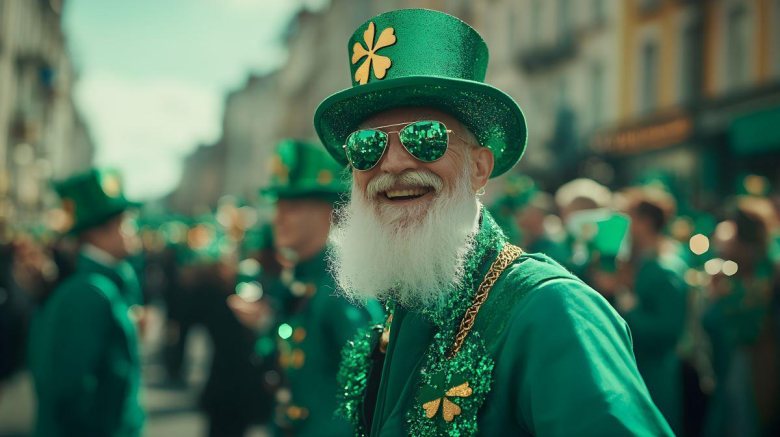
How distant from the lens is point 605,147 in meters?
21.6

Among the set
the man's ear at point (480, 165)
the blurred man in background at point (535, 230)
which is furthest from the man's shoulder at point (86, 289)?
the blurred man in background at point (535, 230)

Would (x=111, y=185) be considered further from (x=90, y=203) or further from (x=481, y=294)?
(x=481, y=294)

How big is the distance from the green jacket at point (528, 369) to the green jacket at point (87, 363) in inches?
99.1

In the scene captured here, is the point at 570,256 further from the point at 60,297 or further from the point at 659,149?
the point at 659,149

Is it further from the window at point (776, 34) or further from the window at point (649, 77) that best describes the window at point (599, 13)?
the window at point (776, 34)

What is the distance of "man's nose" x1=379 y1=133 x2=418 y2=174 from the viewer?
2.23 meters

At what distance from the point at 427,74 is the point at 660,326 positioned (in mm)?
3376

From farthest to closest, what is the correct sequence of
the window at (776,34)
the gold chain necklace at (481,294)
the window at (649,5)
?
the window at (649,5) → the window at (776,34) → the gold chain necklace at (481,294)

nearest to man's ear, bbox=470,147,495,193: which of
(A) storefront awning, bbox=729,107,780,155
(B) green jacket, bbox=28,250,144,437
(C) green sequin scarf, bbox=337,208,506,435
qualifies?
(C) green sequin scarf, bbox=337,208,506,435

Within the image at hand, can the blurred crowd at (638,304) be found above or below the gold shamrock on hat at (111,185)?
below

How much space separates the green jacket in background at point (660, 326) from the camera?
4.93 metres

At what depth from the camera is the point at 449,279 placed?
2119mm

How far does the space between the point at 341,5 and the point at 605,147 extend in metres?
36.2

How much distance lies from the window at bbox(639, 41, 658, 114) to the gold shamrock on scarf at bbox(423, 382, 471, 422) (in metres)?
20.4
